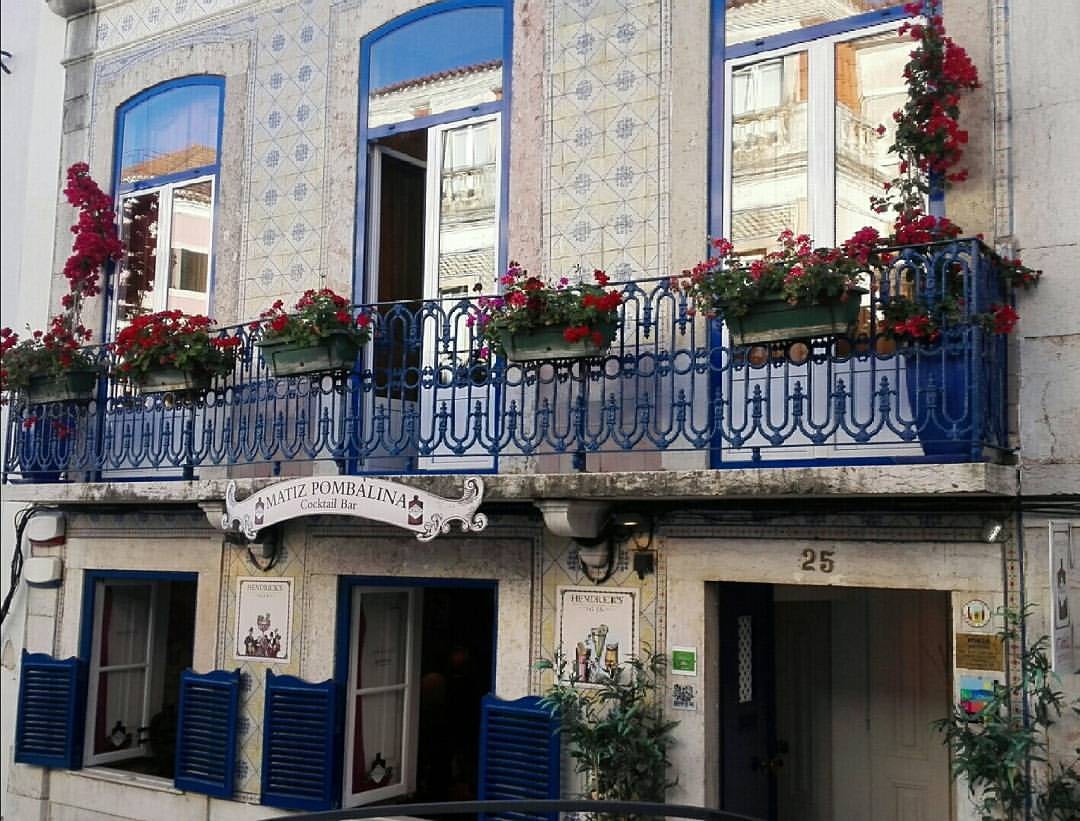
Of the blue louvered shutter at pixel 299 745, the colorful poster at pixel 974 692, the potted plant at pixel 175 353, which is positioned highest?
the potted plant at pixel 175 353

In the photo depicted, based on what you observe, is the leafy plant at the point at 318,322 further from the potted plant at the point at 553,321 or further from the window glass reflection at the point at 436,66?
the window glass reflection at the point at 436,66

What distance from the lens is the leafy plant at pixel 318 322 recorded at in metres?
8.39

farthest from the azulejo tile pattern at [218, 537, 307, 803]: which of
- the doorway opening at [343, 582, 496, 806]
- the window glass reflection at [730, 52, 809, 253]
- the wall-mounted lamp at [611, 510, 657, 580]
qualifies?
the window glass reflection at [730, 52, 809, 253]

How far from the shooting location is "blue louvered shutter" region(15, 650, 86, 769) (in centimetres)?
1038

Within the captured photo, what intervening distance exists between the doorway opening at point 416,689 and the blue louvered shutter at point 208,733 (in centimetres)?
92

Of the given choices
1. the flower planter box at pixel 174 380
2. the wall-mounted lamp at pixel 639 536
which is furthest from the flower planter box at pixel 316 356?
the wall-mounted lamp at pixel 639 536

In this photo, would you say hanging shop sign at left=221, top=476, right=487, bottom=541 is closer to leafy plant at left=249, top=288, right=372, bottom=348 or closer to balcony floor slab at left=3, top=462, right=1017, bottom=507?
balcony floor slab at left=3, top=462, right=1017, bottom=507

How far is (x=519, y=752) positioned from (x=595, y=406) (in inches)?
82.8

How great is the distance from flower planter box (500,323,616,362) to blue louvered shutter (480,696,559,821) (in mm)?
2045

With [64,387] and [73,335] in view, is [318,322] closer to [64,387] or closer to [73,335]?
[64,387]

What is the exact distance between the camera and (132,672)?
1096 cm

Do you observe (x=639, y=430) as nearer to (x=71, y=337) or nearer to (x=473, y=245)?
(x=473, y=245)

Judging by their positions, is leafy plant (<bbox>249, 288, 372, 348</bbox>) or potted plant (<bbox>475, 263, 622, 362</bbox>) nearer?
potted plant (<bbox>475, 263, 622, 362</bbox>)

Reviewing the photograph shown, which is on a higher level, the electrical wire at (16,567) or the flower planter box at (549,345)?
the flower planter box at (549,345)
